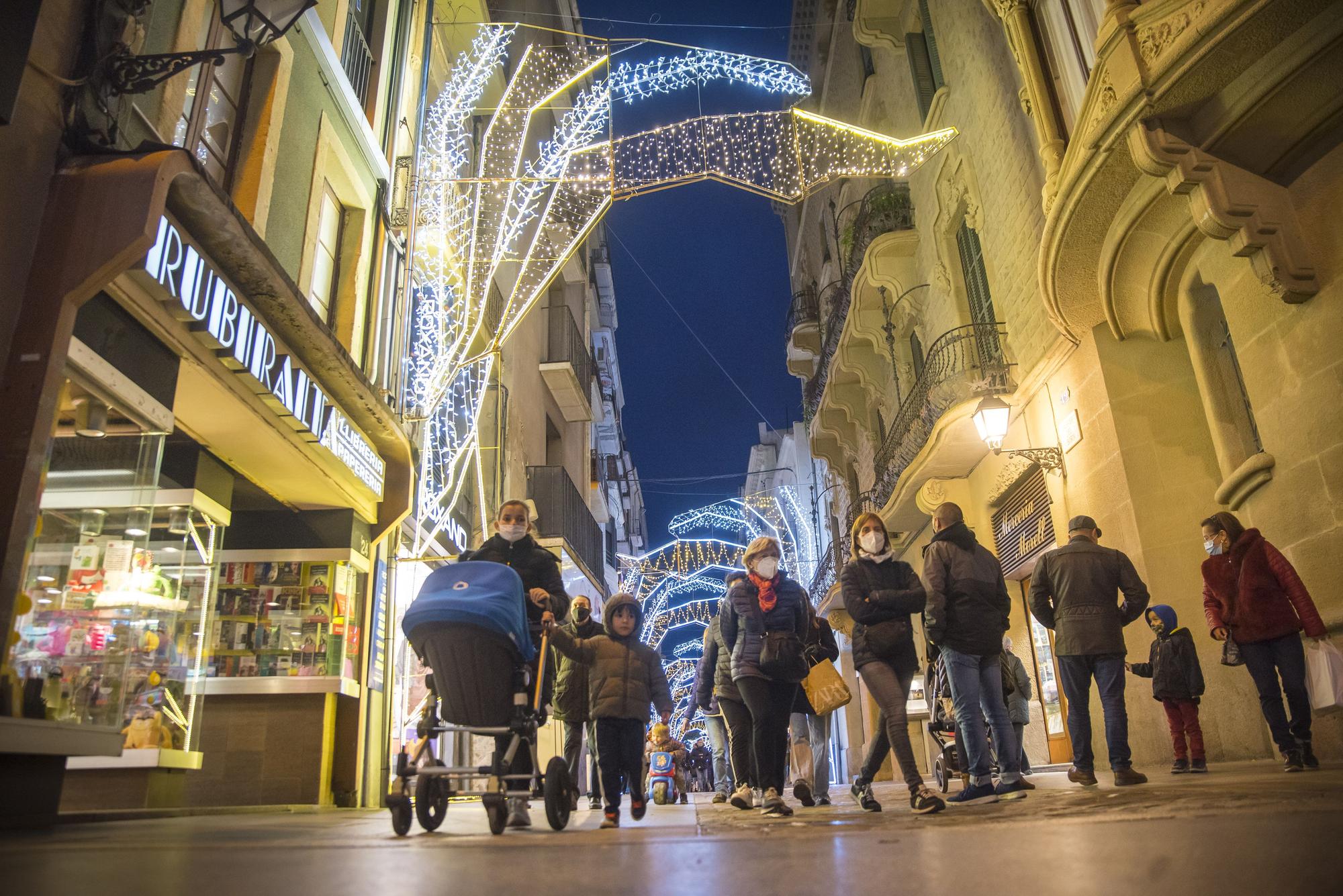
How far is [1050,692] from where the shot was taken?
43.9 ft

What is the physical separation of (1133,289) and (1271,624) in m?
4.46

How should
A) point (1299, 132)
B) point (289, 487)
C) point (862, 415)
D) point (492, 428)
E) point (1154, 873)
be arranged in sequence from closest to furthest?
point (1154, 873), point (1299, 132), point (289, 487), point (492, 428), point (862, 415)

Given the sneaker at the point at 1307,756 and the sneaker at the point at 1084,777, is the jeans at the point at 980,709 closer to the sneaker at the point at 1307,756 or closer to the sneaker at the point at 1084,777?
the sneaker at the point at 1084,777

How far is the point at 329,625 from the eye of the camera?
9.68m

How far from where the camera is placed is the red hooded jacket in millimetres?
6574

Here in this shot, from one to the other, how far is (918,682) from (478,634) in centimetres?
1218

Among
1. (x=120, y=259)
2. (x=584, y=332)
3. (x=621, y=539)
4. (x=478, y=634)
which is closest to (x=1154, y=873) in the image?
(x=478, y=634)

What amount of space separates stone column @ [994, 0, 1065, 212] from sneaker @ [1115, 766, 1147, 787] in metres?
6.07

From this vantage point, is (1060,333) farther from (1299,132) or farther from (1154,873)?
(1154,873)

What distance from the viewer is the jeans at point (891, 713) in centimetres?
544

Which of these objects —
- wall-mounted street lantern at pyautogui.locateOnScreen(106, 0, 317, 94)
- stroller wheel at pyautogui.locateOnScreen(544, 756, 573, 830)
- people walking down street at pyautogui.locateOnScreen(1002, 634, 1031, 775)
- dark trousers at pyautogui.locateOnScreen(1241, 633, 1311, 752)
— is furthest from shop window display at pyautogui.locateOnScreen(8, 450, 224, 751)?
dark trousers at pyautogui.locateOnScreen(1241, 633, 1311, 752)

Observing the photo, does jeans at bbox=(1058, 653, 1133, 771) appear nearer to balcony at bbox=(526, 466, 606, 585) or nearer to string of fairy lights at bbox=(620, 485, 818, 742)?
balcony at bbox=(526, 466, 606, 585)

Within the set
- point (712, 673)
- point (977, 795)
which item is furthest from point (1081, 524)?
point (712, 673)

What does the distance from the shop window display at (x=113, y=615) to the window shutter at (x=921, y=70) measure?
12849 millimetres
